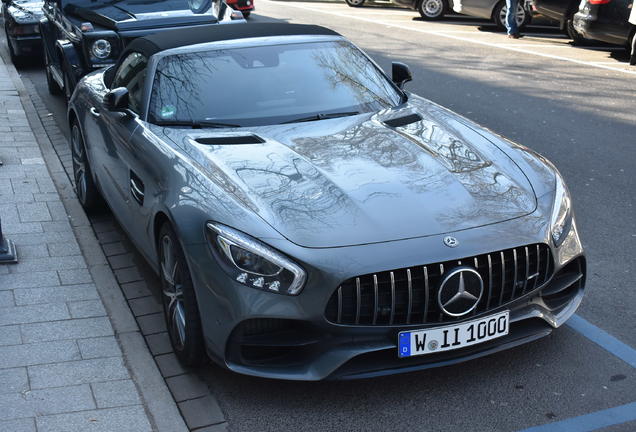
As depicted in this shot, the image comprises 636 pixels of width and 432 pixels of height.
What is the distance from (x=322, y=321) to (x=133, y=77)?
9.34 feet

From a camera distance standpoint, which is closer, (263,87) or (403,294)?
(403,294)

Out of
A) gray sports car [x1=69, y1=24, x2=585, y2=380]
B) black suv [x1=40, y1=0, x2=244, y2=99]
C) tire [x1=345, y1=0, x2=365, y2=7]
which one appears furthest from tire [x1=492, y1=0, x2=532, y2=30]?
gray sports car [x1=69, y1=24, x2=585, y2=380]

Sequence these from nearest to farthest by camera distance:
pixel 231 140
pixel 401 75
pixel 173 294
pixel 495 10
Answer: pixel 173 294
pixel 231 140
pixel 401 75
pixel 495 10

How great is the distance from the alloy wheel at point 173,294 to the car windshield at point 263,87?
97 centimetres

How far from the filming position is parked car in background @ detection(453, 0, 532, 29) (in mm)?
17641

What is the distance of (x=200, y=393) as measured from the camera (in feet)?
14.0

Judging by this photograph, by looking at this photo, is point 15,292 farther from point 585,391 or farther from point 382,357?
point 585,391

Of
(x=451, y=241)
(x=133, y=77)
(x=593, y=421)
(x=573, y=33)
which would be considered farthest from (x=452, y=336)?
(x=573, y=33)

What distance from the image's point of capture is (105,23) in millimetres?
10125

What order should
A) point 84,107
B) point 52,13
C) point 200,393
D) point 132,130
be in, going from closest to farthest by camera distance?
point 200,393 → point 132,130 → point 84,107 → point 52,13

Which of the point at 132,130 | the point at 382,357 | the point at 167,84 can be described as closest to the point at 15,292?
the point at 132,130

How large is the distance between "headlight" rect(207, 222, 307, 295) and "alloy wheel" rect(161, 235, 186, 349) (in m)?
0.48

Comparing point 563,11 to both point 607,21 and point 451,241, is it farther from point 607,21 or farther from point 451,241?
point 451,241

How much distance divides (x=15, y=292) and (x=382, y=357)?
102 inches
